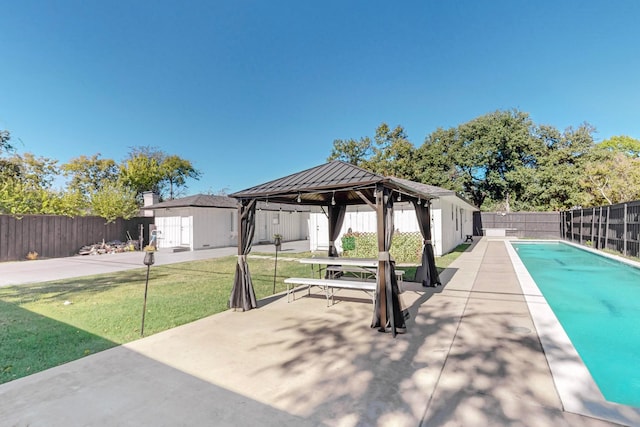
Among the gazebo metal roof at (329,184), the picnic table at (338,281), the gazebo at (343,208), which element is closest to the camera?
the gazebo at (343,208)

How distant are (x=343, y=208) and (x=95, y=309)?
5585mm

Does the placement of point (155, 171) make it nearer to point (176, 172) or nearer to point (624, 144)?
point (176, 172)

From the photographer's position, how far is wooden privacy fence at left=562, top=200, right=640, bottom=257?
10849mm

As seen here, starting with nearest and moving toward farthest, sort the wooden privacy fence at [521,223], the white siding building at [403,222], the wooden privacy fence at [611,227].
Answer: the wooden privacy fence at [611,227] < the white siding building at [403,222] < the wooden privacy fence at [521,223]

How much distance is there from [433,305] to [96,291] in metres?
7.37

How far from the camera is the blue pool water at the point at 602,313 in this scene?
3342 millimetres

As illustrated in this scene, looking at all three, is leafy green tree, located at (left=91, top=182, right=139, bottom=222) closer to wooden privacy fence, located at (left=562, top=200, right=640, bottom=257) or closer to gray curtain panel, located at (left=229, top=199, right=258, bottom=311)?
gray curtain panel, located at (left=229, top=199, right=258, bottom=311)

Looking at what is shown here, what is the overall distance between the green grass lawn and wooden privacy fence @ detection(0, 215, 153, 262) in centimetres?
705

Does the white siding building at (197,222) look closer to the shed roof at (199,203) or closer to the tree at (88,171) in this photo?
the shed roof at (199,203)

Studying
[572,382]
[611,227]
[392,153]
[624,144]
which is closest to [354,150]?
[392,153]

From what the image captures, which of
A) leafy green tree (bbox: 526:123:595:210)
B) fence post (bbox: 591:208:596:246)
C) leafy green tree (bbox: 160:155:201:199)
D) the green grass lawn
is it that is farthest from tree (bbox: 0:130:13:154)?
leafy green tree (bbox: 526:123:595:210)

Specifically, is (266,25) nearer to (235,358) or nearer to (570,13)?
(570,13)

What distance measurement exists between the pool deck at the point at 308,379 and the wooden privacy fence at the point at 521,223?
79.7 feet

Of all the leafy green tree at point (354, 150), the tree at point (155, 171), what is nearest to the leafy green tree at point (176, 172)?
the tree at point (155, 171)
